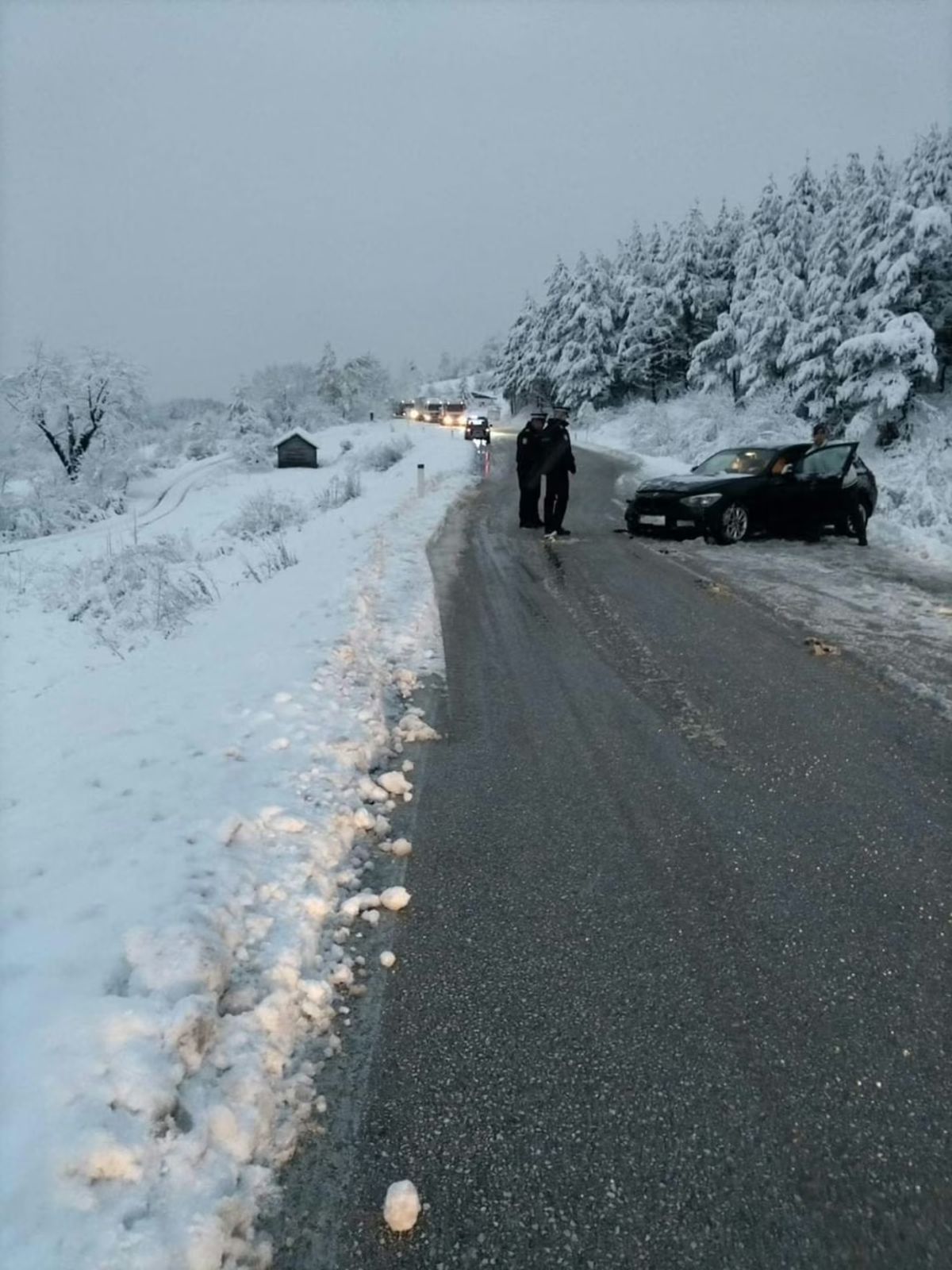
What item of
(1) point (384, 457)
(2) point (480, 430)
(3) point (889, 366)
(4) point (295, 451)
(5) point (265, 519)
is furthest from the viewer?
(4) point (295, 451)

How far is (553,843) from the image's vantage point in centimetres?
336

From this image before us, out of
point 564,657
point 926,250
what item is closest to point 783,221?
point 926,250

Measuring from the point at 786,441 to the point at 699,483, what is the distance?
18107 millimetres

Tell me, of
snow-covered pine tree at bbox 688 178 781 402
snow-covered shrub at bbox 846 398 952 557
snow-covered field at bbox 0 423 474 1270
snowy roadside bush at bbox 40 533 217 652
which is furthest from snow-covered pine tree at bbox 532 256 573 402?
snow-covered field at bbox 0 423 474 1270

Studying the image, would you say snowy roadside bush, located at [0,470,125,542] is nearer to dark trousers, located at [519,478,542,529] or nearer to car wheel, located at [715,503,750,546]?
dark trousers, located at [519,478,542,529]

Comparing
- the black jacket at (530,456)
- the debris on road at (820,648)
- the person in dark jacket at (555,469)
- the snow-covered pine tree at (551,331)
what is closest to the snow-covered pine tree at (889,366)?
the person in dark jacket at (555,469)

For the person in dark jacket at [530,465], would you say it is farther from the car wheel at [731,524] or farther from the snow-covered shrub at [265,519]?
the snow-covered shrub at [265,519]

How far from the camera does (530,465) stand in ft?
40.0

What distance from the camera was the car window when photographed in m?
11.3

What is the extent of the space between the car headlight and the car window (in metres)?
1.66

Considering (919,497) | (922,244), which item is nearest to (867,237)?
(922,244)

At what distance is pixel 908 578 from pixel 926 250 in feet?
74.3

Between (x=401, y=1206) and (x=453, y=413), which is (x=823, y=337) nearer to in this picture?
(x=401, y=1206)

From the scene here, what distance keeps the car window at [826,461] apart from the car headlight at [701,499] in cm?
166
